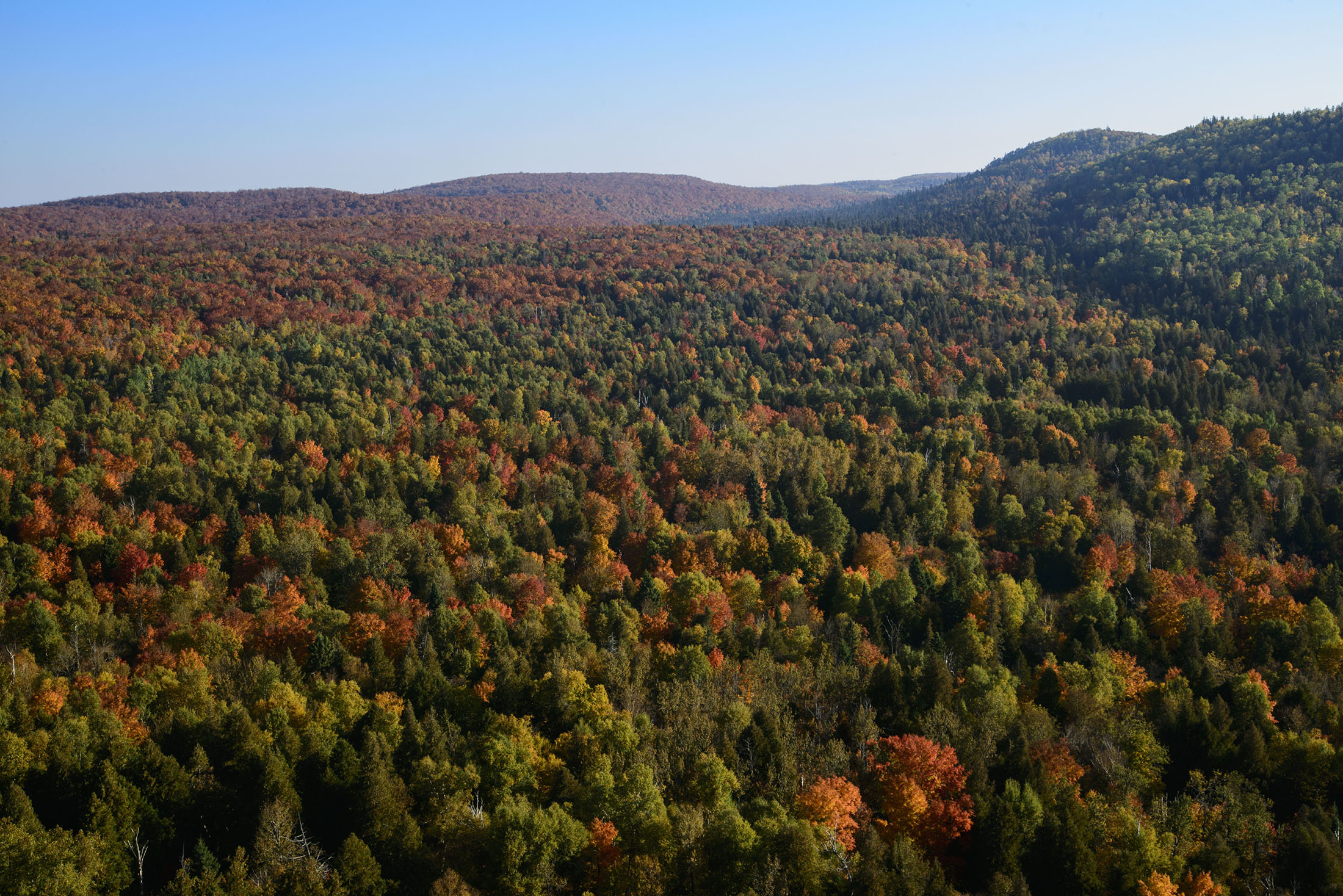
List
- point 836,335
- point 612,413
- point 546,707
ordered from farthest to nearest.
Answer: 1. point 836,335
2. point 612,413
3. point 546,707

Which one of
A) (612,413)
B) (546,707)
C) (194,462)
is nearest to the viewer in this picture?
(546,707)

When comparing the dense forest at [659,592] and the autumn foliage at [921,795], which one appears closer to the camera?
the dense forest at [659,592]

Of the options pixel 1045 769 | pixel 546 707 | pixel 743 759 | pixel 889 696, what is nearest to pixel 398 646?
pixel 546 707

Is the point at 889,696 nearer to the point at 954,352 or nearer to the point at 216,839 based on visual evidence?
the point at 216,839

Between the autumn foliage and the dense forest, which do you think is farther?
the autumn foliage

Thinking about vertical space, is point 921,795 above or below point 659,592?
above

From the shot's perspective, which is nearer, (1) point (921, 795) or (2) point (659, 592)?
(1) point (921, 795)

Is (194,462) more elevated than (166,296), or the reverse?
(166,296)

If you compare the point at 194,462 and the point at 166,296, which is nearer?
the point at 194,462
